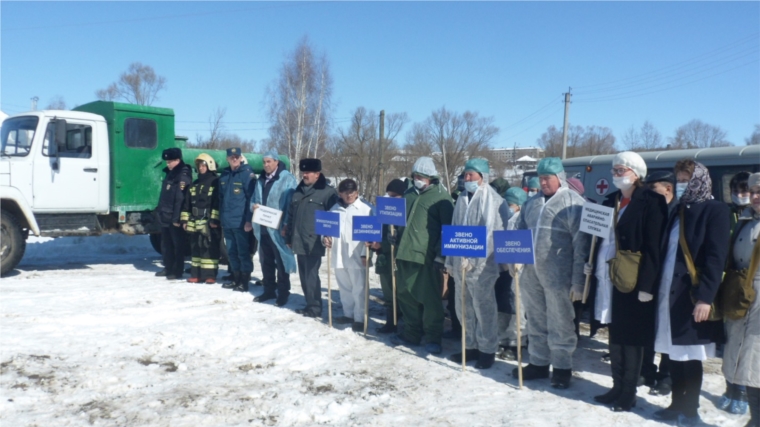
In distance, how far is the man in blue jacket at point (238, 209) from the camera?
821cm

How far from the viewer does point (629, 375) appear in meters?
4.31

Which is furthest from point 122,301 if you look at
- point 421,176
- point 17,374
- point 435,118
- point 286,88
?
point 435,118

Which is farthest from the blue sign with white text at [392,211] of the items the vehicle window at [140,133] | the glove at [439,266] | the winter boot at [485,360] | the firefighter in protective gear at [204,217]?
the vehicle window at [140,133]

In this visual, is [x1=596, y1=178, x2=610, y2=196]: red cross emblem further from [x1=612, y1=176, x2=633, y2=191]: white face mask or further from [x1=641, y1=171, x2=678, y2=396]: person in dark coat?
[x1=612, y1=176, x2=633, y2=191]: white face mask

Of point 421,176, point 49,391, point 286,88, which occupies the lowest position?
point 49,391

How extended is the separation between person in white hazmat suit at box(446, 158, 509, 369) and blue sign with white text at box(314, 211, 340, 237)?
1.55m

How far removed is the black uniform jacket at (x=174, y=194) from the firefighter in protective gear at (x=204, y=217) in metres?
0.13

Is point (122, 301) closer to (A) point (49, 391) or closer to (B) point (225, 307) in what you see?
(B) point (225, 307)

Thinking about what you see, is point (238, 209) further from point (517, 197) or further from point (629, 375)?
point (629, 375)

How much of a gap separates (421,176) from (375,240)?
89cm

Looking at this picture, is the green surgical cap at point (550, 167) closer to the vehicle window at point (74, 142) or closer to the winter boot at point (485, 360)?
the winter boot at point (485, 360)

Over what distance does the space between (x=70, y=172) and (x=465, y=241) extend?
7123 mm

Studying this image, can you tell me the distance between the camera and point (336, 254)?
22.5ft

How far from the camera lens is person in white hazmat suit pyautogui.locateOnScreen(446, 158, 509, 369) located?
528 cm
